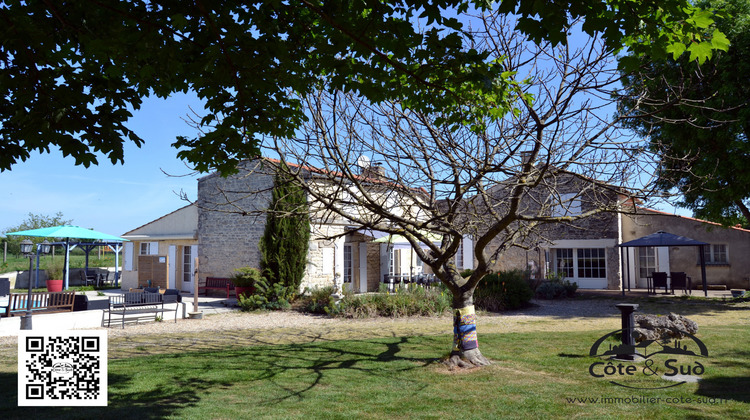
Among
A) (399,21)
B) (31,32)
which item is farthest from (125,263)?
(399,21)

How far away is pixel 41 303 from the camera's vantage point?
33.7 feet

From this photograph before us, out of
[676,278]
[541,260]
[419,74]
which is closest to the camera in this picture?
[419,74]

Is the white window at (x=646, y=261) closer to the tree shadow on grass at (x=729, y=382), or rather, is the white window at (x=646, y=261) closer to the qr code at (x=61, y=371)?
the tree shadow on grass at (x=729, y=382)

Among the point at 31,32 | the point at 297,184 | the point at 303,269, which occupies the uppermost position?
the point at 31,32

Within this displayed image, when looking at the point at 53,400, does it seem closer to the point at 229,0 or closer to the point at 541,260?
the point at 229,0

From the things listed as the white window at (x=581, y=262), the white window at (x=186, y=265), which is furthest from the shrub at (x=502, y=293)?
the white window at (x=186, y=265)

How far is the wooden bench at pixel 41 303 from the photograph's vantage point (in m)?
10.2

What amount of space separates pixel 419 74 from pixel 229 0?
1.54m

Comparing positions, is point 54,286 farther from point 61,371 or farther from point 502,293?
point 502,293

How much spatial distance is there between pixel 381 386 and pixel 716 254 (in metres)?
20.2

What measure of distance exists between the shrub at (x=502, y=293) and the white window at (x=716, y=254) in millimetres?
10963

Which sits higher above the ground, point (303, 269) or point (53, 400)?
point (303, 269)

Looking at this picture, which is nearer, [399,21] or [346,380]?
[399,21]

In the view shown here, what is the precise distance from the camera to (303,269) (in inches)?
588
